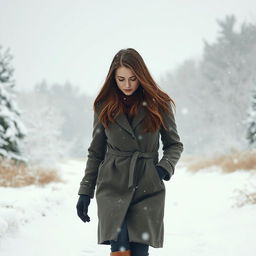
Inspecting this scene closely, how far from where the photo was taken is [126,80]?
3.04 metres

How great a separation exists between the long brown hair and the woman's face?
4 cm

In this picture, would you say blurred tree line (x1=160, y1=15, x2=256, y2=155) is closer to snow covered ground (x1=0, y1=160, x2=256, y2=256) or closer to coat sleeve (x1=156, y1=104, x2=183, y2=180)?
snow covered ground (x1=0, y1=160, x2=256, y2=256)

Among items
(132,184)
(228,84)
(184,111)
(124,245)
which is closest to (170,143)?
(132,184)

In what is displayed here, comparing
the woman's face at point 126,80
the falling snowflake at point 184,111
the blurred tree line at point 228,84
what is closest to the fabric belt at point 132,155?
the woman's face at point 126,80

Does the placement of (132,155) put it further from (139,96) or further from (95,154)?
(139,96)

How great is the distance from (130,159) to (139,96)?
523mm

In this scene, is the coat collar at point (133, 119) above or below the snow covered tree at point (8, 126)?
below

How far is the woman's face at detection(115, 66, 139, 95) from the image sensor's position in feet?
9.95

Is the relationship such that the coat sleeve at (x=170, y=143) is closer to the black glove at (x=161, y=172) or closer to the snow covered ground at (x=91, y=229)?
the black glove at (x=161, y=172)

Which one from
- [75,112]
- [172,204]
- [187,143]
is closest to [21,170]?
[172,204]

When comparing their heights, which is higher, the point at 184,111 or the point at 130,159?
the point at 184,111

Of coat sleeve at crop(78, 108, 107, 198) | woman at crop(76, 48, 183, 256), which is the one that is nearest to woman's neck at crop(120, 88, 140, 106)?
woman at crop(76, 48, 183, 256)

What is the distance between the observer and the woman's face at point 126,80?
303 centimetres

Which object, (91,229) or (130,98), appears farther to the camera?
(91,229)
